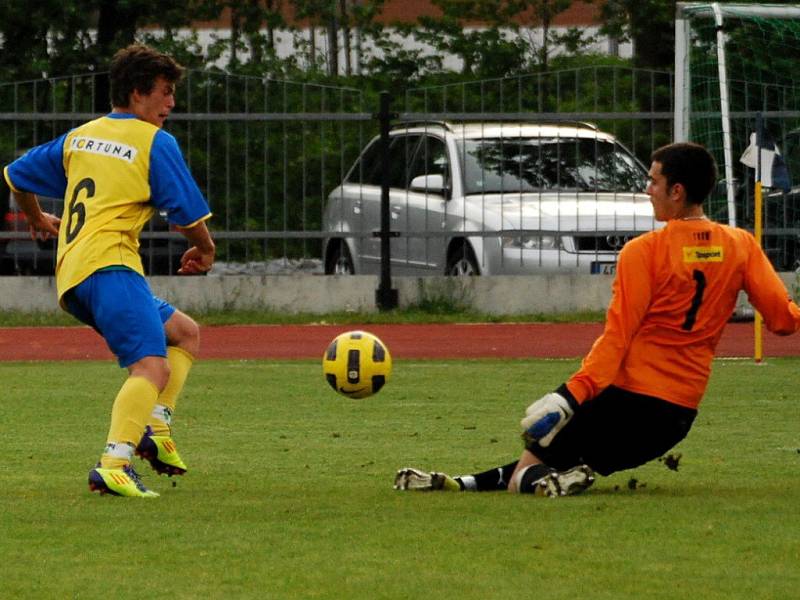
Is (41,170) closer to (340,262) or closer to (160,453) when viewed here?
(160,453)

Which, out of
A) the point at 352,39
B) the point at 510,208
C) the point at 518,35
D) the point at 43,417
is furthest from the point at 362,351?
the point at 352,39

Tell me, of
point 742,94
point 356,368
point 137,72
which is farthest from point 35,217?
point 742,94

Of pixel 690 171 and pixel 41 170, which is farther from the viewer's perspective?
pixel 41 170

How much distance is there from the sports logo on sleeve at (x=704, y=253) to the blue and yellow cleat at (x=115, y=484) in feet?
6.95

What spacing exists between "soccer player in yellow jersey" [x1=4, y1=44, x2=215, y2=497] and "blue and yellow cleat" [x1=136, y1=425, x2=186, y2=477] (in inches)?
7.3

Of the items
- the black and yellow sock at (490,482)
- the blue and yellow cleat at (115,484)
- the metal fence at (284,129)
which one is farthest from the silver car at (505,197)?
the blue and yellow cleat at (115,484)

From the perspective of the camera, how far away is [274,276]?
1925 cm

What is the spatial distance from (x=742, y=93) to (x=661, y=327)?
1224 centimetres

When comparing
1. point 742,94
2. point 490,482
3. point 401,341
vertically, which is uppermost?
point 742,94

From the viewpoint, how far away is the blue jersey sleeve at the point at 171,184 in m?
7.15

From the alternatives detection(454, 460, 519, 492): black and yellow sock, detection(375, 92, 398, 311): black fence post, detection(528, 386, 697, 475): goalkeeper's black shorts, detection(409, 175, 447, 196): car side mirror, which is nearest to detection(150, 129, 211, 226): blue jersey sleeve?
detection(454, 460, 519, 492): black and yellow sock

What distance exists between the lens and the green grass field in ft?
17.1

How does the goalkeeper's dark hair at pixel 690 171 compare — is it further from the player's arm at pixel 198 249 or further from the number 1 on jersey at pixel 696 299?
the player's arm at pixel 198 249

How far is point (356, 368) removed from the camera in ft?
27.0
